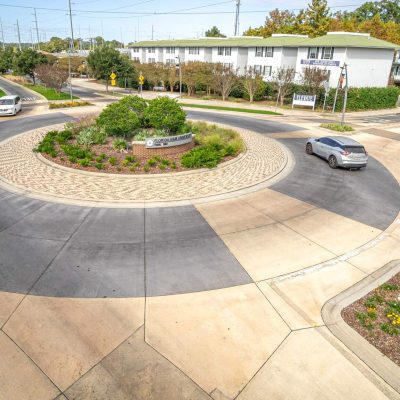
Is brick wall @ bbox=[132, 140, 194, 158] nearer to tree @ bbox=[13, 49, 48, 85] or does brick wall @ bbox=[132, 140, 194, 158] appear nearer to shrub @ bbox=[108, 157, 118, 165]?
shrub @ bbox=[108, 157, 118, 165]

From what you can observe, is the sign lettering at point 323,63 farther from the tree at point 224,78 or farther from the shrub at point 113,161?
the shrub at point 113,161

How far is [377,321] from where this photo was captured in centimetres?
717

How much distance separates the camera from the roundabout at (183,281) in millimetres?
5797

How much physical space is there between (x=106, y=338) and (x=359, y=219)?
9.47 meters

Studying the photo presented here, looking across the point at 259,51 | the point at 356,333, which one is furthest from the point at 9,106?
the point at 259,51

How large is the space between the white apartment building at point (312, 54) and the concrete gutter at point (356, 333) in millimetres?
34680

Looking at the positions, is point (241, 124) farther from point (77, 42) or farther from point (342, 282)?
point (77, 42)

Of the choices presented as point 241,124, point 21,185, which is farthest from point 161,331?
point 241,124

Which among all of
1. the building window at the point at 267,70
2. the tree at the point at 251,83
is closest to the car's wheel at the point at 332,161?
the tree at the point at 251,83

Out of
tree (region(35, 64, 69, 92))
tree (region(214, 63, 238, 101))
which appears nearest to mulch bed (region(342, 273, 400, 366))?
tree (region(214, 63, 238, 101))

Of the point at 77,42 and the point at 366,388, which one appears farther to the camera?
the point at 77,42

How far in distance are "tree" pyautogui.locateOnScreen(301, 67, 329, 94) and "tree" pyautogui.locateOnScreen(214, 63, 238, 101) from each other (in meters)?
9.04

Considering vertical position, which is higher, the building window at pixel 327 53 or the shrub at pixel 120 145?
the building window at pixel 327 53

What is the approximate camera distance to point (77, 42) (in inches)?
7362
